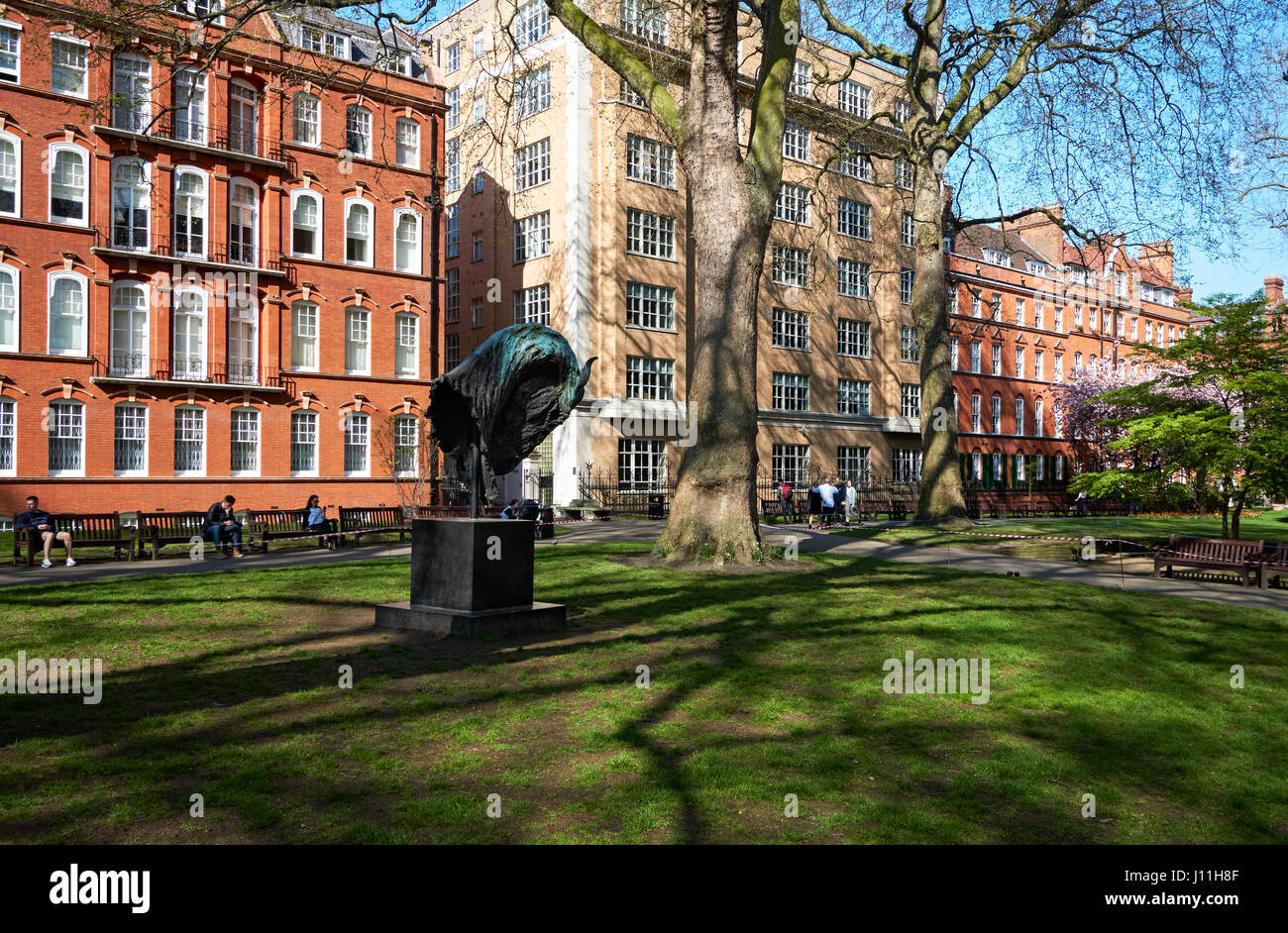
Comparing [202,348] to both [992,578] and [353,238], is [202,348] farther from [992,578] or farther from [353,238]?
[992,578]

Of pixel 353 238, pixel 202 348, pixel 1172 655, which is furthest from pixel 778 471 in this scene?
pixel 1172 655

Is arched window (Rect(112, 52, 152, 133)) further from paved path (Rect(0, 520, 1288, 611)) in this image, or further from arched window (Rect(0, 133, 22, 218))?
paved path (Rect(0, 520, 1288, 611))

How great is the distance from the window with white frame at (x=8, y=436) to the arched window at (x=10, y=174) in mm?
5374

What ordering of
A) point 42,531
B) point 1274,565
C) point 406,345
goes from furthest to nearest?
point 406,345 < point 42,531 < point 1274,565

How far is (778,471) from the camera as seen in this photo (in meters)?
41.2

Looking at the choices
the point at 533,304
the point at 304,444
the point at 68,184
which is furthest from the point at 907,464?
the point at 68,184

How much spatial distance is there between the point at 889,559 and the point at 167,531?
1546cm

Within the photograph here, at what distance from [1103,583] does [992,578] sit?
6.52 ft

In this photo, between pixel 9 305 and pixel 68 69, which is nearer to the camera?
pixel 9 305

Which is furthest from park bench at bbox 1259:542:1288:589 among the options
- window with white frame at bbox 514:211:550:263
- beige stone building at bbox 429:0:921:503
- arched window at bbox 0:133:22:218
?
arched window at bbox 0:133:22:218

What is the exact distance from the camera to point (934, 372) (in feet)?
85.4

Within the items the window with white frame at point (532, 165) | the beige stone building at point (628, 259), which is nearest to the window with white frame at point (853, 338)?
the beige stone building at point (628, 259)

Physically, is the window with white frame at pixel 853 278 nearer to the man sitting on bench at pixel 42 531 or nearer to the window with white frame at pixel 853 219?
the window with white frame at pixel 853 219

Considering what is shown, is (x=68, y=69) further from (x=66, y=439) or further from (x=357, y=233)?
(x=66, y=439)
